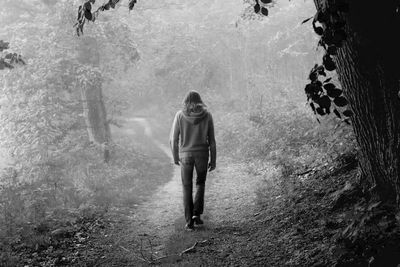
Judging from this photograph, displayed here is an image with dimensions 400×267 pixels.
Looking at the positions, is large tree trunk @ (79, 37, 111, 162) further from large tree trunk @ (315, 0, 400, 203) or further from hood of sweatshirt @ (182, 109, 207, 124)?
large tree trunk @ (315, 0, 400, 203)

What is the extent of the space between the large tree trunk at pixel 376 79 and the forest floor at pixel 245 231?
61cm

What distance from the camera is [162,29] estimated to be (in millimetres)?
23812

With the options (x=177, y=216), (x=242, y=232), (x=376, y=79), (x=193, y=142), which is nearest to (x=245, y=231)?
(x=242, y=232)

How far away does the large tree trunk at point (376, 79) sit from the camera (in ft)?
12.6

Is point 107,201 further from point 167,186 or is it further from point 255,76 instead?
point 255,76

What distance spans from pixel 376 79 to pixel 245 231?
351 cm

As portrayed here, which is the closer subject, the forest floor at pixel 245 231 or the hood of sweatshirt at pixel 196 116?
the forest floor at pixel 245 231

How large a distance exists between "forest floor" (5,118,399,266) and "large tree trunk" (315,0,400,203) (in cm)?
61

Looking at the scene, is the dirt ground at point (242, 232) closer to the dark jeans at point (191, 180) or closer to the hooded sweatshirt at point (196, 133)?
the dark jeans at point (191, 180)

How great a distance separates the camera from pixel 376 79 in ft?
13.2

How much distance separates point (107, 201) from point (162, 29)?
15.6m

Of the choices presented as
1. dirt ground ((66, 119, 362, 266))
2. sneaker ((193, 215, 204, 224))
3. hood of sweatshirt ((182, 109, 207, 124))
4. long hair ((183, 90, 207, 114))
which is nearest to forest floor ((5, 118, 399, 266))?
dirt ground ((66, 119, 362, 266))

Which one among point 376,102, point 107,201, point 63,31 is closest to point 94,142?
point 63,31

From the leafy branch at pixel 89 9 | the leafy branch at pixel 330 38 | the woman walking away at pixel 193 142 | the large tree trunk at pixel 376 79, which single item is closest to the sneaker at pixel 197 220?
the woman walking away at pixel 193 142
